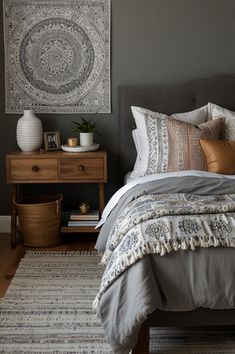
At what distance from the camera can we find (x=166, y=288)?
2.36 m

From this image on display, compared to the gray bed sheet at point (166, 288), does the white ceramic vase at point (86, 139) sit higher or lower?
higher

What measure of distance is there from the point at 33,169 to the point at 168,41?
60.9 inches

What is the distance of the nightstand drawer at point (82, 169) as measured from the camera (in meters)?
4.10

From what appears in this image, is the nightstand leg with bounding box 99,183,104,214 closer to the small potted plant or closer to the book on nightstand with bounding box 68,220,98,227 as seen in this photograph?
the book on nightstand with bounding box 68,220,98,227

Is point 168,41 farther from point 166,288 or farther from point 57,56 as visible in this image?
point 166,288

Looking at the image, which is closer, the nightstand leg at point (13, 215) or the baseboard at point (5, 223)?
the nightstand leg at point (13, 215)

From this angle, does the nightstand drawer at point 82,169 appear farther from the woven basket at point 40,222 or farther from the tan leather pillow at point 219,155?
the tan leather pillow at point 219,155

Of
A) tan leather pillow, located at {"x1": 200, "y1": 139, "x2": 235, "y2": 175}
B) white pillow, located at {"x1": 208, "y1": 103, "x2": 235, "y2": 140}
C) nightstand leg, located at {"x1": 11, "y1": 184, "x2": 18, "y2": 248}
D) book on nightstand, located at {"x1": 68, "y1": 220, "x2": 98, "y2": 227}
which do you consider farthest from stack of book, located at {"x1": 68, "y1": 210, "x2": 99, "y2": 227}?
white pillow, located at {"x1": 208, "y1": 103, "x2": 235, "y2": 140}

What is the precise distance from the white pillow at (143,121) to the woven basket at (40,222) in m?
0.70

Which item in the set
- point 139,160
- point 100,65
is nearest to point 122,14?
point 100,65

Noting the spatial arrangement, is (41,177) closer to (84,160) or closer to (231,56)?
(84,160)

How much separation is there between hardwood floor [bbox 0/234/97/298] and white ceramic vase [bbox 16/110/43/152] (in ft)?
2.61

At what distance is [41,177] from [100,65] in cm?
108

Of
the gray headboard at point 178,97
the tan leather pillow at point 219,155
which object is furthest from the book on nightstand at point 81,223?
the tan leather pillow at point 219,155
